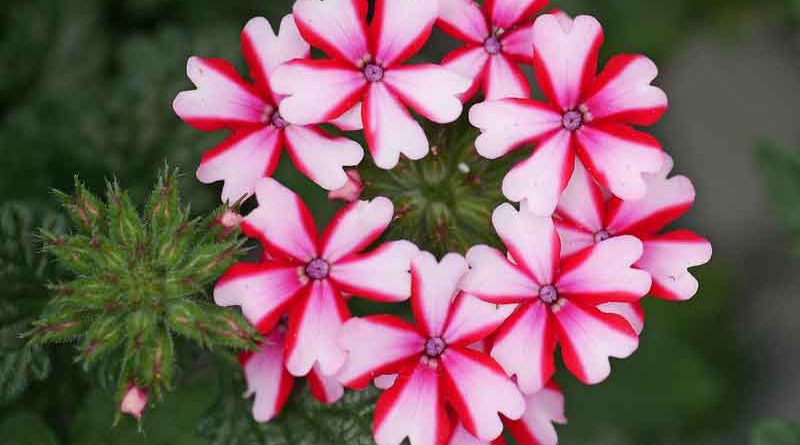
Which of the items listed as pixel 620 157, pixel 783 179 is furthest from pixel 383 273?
A: pixel 783 179

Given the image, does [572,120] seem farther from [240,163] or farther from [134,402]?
[134,402]

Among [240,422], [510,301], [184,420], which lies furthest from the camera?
[184,420]

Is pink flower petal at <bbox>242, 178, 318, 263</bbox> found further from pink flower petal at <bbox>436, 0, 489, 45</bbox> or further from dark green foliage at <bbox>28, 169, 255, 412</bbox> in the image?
pink flower petal at <bbox>436, 0, 489, 45</bbox>

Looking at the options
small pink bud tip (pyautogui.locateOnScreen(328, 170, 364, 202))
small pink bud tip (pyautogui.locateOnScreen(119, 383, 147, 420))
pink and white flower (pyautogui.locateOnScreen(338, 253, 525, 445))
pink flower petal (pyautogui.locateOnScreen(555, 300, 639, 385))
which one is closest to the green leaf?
pink flower petal (pyautogui.locateOnScreen(555, 300, 639, 385))

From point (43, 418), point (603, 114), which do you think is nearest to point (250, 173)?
point (603, 114)

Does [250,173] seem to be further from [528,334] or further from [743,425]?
[743,425]

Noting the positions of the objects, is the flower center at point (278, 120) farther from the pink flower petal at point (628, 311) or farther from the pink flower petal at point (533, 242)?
the pink flower petal at point (628, 311)

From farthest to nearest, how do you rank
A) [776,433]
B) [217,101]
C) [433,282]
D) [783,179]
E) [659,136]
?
[659,136]
[783,179]
[776,433]
[217,101]
[433,282]
